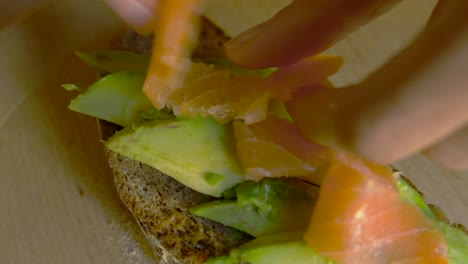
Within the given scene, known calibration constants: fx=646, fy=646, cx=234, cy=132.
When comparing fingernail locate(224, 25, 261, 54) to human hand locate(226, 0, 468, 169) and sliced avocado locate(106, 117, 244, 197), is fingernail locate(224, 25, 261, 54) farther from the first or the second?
human hand locate(226, 0, 468, 169)

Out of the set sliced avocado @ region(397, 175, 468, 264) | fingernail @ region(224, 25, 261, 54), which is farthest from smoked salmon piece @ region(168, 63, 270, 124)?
sliced avocado @ region(397, 175, 468, 264)

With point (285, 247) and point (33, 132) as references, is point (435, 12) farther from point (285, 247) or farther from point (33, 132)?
point (33, 132)

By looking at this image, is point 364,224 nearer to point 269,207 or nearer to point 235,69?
point 269,207

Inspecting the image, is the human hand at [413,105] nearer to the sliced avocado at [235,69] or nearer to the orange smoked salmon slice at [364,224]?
the orange smoked salmon slice at [364,224]

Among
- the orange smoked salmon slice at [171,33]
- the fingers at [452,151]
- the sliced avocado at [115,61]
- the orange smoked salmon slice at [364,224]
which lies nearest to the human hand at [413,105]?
the fingers at [452,151]

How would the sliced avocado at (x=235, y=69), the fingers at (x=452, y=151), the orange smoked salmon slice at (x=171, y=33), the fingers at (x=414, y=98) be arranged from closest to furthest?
the fingers at (x=414, y=98)
the fingers at (x=452, y=151)
the orange smoked salmon slice at (x=171, y=33)
the sliced avocado at (x=235, y=69)
